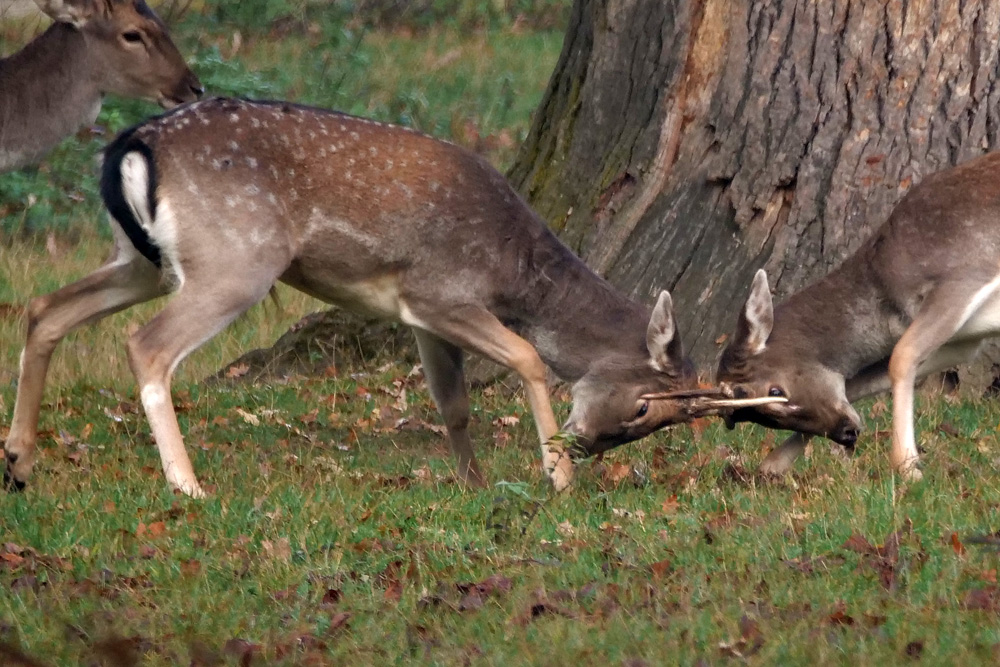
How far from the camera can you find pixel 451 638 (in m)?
4.75

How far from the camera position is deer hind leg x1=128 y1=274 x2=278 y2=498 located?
662cm

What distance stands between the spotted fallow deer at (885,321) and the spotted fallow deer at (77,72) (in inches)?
146

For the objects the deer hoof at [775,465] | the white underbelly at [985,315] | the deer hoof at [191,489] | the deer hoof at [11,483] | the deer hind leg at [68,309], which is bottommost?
the deer hoof at [11,483]

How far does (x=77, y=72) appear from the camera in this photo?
8812 mm

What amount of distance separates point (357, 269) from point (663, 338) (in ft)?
4.33

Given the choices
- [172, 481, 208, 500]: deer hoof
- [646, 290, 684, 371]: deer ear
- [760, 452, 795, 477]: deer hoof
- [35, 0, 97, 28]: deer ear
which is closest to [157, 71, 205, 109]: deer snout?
[35, 0, 97, 28]: deer ear

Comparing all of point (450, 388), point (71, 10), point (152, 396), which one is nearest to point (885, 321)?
point (450, 388)

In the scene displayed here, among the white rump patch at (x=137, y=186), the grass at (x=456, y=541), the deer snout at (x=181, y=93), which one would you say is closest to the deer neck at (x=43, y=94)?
the deer snout at (x=181, y=93)

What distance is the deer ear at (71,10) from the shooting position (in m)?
8.74

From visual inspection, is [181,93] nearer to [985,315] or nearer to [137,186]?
[137,186]

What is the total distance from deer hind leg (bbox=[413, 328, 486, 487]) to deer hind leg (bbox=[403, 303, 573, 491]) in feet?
1.04

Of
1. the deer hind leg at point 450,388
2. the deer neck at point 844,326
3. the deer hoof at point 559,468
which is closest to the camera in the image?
the deer hoof at point 559,468

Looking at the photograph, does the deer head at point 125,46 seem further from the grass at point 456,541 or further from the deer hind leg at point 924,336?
the deer hind leg at point 924,336

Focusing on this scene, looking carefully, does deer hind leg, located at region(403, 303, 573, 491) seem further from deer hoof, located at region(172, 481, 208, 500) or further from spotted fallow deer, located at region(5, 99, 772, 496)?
deer hoof, located at region(172, 481, 208, 500)
